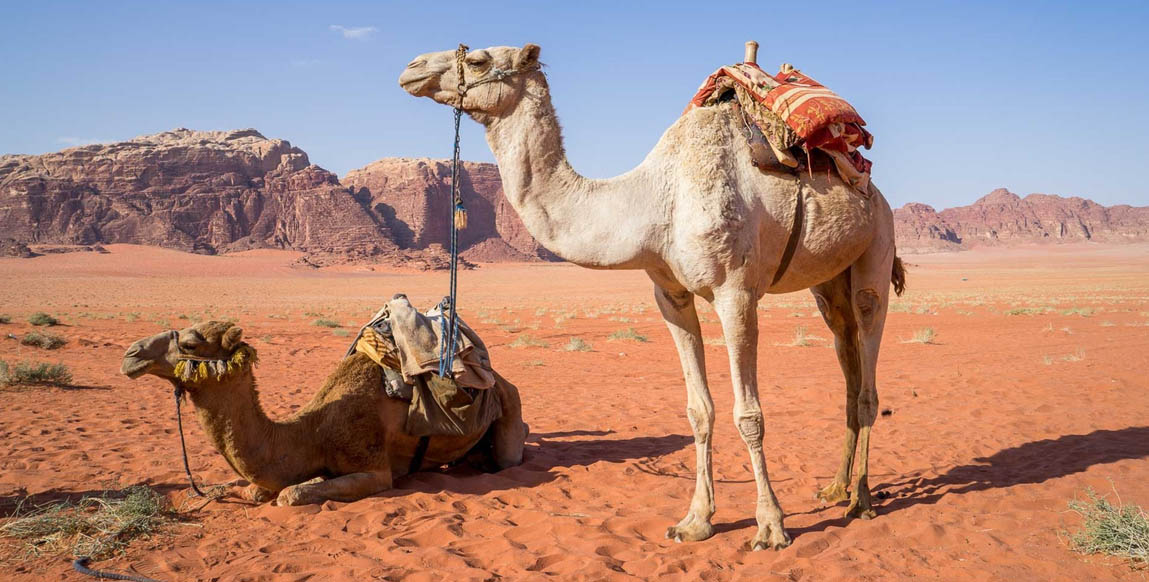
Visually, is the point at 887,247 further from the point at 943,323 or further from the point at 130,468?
the point at 943,323

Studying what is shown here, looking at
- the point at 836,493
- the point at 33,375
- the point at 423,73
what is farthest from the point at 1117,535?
the point at 33,375

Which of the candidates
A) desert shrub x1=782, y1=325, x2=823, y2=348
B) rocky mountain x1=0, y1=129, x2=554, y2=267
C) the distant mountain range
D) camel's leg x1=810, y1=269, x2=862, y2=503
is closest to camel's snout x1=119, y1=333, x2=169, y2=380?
camel's leg x1=810, y1=269, x2=862, y2=503

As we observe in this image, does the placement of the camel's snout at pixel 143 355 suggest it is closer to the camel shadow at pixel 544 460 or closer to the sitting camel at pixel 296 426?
the sitting camel at pixel 296 426

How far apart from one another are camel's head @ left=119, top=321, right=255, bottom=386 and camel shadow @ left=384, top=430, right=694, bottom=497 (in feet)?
5.10

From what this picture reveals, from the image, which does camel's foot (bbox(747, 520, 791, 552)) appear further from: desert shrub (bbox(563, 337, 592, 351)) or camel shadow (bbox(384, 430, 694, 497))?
desert shrub (bbox(563, 337, 592, 351))

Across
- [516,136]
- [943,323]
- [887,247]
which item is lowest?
[943,323]

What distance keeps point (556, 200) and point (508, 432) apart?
2930 millimetres

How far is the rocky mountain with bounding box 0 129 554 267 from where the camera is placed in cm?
10881

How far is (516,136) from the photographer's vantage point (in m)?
4.20

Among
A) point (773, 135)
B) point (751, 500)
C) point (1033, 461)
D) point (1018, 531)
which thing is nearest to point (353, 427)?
point (751, 500)

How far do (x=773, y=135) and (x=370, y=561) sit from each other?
3.52 m

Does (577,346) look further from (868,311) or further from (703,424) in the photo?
(703,424)

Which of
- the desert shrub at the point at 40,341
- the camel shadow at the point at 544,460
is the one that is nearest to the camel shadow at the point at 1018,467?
the camel shadow at the point at 544,460

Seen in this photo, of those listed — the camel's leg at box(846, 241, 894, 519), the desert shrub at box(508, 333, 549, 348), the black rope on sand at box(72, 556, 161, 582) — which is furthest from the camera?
the desert shrub at box(508, 333, 549, 348)
